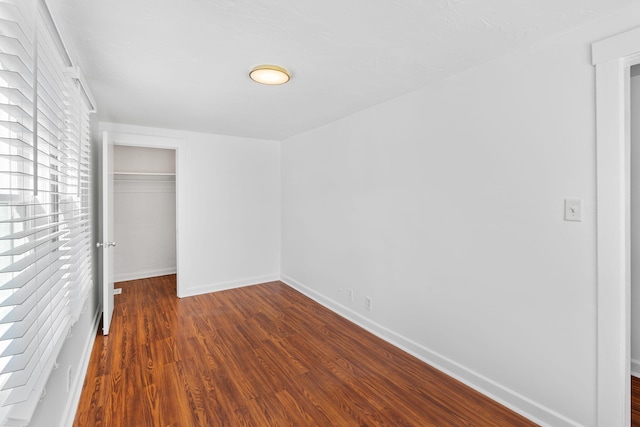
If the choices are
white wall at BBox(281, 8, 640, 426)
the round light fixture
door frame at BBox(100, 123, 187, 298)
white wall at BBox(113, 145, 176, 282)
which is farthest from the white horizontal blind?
white wall at BBox(113, 145, 176, 282)

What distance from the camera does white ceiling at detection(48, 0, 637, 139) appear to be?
61.2 inches

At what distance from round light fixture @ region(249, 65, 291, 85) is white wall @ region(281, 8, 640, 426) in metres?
1.13

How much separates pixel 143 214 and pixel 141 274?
3.29 ft

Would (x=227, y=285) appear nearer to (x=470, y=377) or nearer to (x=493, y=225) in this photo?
(x=470, y=377)

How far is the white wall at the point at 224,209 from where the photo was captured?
4.32 m

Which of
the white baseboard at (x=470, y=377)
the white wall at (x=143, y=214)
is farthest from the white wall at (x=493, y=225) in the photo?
the white wall at (x=143, y=214)

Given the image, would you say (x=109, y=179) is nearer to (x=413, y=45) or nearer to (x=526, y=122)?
(x=413, y=45)

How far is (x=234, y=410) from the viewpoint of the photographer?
2072 mm

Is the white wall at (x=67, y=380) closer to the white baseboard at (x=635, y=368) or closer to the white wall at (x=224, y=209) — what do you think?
the white wall at (x=224, y=209)

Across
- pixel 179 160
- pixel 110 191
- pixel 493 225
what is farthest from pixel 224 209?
pixel 493 225

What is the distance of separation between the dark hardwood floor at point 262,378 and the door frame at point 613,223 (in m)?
0.55

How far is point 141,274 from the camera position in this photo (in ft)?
17.2

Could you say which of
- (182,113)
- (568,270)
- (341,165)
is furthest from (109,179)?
(568,270)

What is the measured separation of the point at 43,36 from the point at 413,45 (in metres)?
1.89
